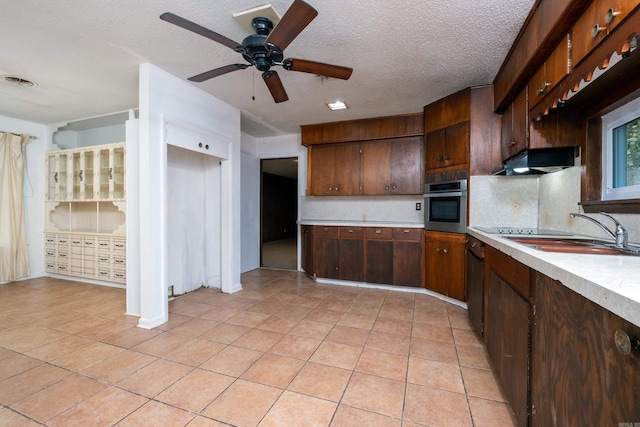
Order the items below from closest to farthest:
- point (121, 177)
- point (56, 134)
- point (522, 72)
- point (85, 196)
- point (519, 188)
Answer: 1. point (522, 72)
2. point (519, 188)
3. point (121, 177)
4. point (85, 196)
5. point (56, 134)

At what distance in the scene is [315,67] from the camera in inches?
77.0

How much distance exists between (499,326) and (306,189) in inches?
146

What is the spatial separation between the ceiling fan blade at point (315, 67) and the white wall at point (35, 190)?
5.08m

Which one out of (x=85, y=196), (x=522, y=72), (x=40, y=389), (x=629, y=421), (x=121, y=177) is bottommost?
(x=40, y=389)

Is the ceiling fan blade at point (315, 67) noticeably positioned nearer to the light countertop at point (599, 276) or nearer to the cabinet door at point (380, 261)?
the light countertop at point (599, 276)

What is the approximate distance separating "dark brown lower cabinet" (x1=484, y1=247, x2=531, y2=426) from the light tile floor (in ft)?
0.69

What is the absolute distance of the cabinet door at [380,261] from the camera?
12.6ft

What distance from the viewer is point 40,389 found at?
1720 millimetres

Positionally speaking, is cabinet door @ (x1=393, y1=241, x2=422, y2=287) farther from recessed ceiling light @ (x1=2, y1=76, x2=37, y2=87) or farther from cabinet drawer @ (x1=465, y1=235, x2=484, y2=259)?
recessed ceiling light @ (x1=2, y1=76, x2=37, y2=87)

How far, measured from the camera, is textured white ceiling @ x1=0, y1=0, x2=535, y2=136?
1.88 meters

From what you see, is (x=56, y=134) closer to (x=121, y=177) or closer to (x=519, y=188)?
(x=121, y=177)

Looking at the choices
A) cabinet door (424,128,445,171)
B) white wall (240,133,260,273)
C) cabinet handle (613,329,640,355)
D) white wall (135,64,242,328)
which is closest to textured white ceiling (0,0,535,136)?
white wall (135,64,242,328)

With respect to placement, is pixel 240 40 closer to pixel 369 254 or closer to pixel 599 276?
pixel 599 276

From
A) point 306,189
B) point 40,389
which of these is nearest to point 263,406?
point 40,389
